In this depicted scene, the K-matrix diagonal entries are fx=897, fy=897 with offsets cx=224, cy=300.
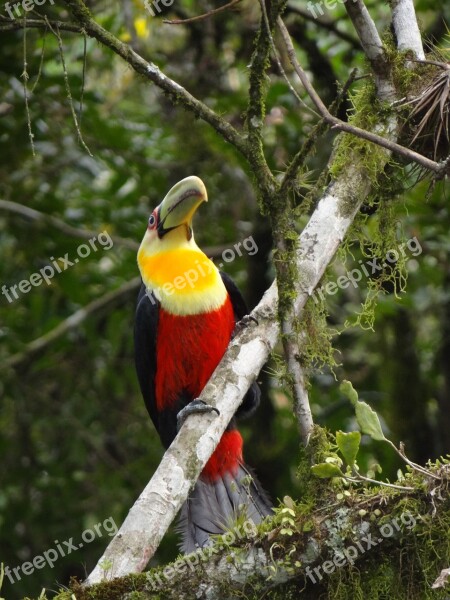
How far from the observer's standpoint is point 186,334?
13.5ft

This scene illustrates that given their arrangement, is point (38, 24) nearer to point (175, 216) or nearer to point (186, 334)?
point (175, 216)

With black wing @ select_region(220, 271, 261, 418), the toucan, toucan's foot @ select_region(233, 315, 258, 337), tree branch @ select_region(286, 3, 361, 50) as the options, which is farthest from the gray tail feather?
tree branch @ select_region(286, 3, 361, 50)

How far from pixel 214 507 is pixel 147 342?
82cm

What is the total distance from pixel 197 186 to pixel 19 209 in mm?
2346

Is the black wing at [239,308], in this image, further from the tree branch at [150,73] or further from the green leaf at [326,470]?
the green leaf at [326,470]

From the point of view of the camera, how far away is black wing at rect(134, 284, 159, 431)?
418 cm

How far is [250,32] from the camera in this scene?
5734mm

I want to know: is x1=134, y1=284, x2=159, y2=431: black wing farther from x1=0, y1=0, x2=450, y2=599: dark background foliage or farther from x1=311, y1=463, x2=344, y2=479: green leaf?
x1=311, y1=463, x2=344, y2=479: green leaf

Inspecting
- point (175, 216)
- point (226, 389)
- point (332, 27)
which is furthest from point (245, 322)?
point (332, 27)

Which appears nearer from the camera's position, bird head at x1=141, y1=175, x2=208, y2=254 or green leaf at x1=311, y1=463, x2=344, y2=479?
green leaf at x1=311, y1=463, x2=344, y2=479

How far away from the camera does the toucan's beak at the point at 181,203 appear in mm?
3762

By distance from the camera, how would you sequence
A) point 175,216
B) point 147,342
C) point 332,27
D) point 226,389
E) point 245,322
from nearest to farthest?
point 226,389 < point 245,322 < point 175,216 < point 147,342 < point 332,27

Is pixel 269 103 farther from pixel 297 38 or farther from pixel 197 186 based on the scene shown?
pixel 197 186

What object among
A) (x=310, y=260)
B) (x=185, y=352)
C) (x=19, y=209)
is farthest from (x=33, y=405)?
(x=310, y=260)
